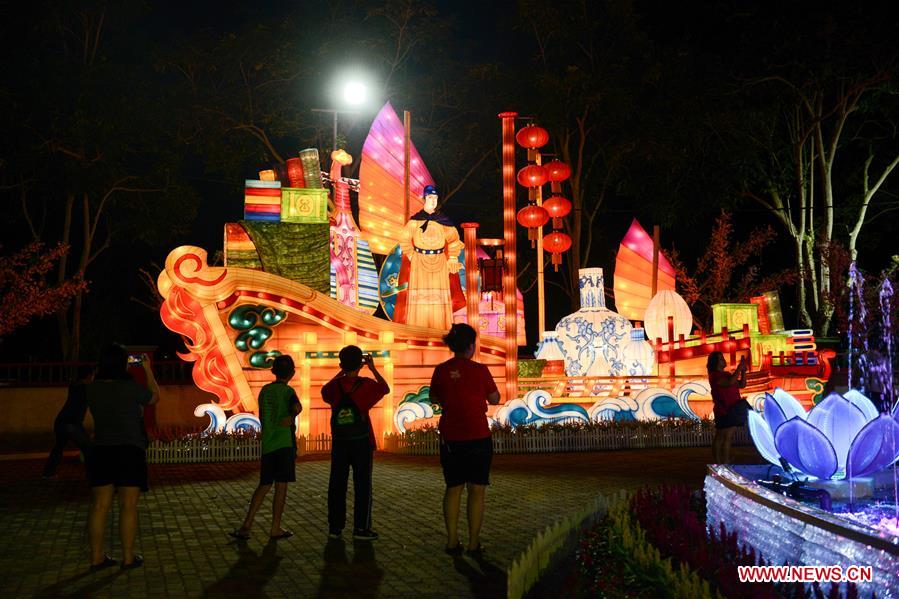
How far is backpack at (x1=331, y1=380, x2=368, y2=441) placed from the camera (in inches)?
288

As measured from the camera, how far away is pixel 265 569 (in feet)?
20.5

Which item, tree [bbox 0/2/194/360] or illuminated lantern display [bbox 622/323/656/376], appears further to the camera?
tree [bbox 0/2/194/360]

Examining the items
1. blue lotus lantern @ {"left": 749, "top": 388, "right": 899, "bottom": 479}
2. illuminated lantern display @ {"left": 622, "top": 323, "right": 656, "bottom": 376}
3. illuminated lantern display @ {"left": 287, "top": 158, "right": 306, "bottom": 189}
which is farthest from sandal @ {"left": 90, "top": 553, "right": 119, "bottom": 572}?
illuminated lantern display @ {"left": 622, "top": 323, "right": 656, "bottom": 376}

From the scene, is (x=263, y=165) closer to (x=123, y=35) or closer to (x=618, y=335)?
(x=123, y=35)

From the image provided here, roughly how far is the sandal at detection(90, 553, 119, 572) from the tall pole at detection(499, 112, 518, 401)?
34.8 feet

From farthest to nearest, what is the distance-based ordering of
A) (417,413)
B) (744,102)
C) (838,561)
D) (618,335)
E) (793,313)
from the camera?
(793,313), (744,102), (618,335), (417,413), (838,561)

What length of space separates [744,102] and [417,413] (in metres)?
14.1

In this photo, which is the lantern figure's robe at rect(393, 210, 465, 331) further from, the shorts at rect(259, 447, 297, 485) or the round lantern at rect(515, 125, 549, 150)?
the shorts at rect(259, 447, 297, 485)

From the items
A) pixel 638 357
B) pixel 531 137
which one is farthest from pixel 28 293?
pixel 638 357

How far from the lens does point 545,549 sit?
5801mm

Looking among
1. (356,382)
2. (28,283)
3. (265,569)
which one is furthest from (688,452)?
(28,283)

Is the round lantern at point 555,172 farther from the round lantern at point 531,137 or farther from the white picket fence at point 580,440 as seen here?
the white picket fence at point 580,440

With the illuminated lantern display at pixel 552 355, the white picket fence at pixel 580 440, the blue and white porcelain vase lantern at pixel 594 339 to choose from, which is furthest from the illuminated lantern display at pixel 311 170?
the blue and white porcelain vase lantern at pixel 594 339

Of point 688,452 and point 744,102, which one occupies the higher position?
point 744,102
